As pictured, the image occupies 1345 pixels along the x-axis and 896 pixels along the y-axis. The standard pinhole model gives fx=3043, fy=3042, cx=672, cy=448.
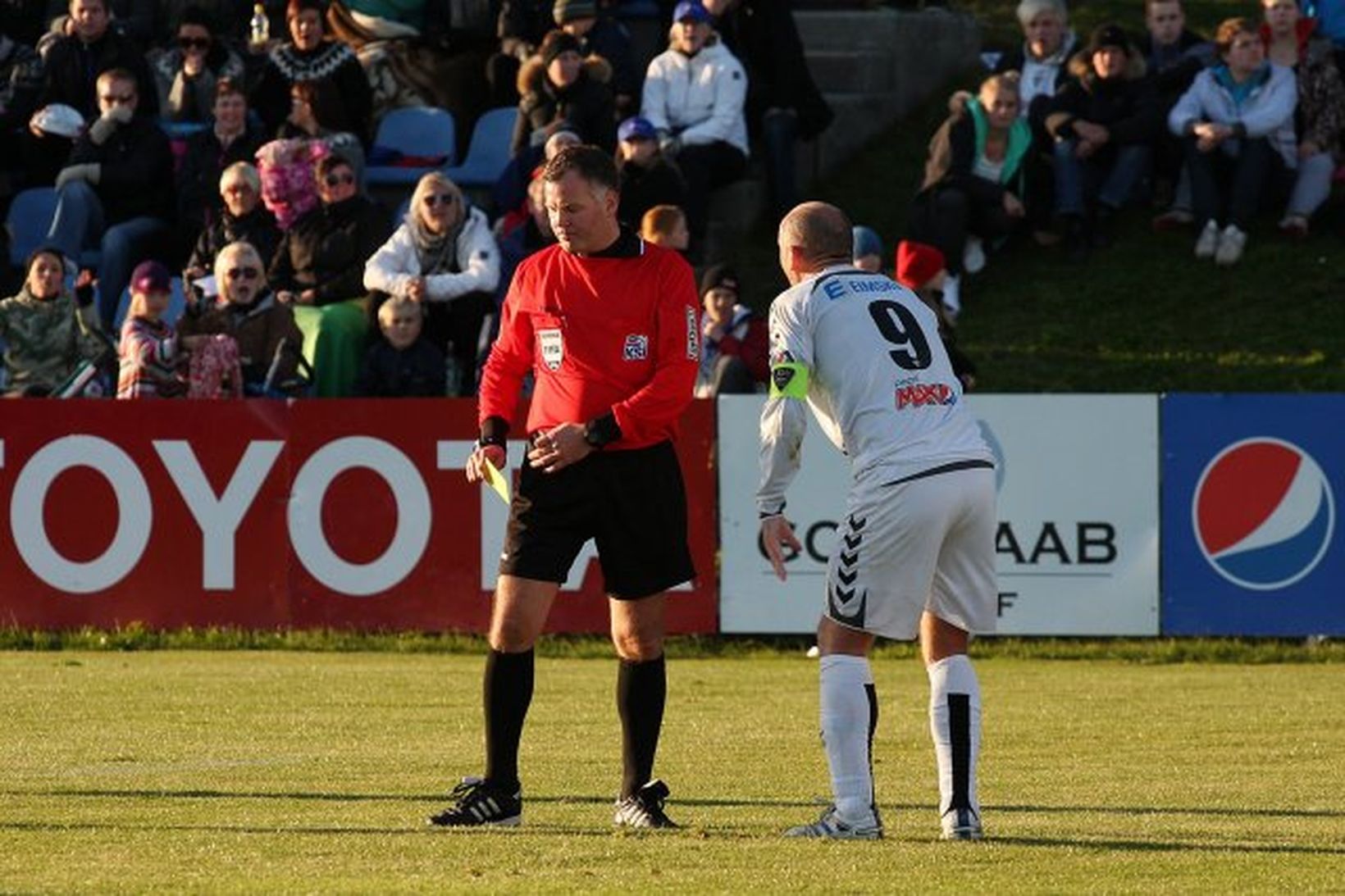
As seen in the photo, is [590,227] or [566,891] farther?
[590,227]

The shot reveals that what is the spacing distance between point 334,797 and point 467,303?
29.0 ft

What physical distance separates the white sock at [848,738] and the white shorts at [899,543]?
17 cm

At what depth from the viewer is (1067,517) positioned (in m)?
17.4

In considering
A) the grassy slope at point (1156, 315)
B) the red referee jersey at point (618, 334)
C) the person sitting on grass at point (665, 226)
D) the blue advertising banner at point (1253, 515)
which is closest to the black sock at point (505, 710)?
the red referee jersey at point (618, 334)

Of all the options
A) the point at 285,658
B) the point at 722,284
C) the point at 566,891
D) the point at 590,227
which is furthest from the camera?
the point at 722,284

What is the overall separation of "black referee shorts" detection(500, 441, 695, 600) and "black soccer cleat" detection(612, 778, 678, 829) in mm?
618

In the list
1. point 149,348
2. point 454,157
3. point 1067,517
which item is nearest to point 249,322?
point 149,348

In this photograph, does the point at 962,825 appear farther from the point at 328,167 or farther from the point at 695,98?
the point at 695,98

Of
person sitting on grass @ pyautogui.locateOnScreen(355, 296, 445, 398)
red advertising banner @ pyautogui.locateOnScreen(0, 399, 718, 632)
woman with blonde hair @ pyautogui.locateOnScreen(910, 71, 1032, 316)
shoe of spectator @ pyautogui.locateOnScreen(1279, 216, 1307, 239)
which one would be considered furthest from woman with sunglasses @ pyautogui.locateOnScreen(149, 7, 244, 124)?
shoe of spectator @ pyautogui.locateOnScreen(1279, 216, 1307, 239)

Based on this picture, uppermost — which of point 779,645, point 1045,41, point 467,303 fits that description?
point 1045,41

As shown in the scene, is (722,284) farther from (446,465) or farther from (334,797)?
(334,797)

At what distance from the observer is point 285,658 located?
679 inches

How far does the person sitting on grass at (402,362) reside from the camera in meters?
18.7

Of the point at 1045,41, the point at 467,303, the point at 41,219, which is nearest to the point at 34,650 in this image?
the point at 467,303
